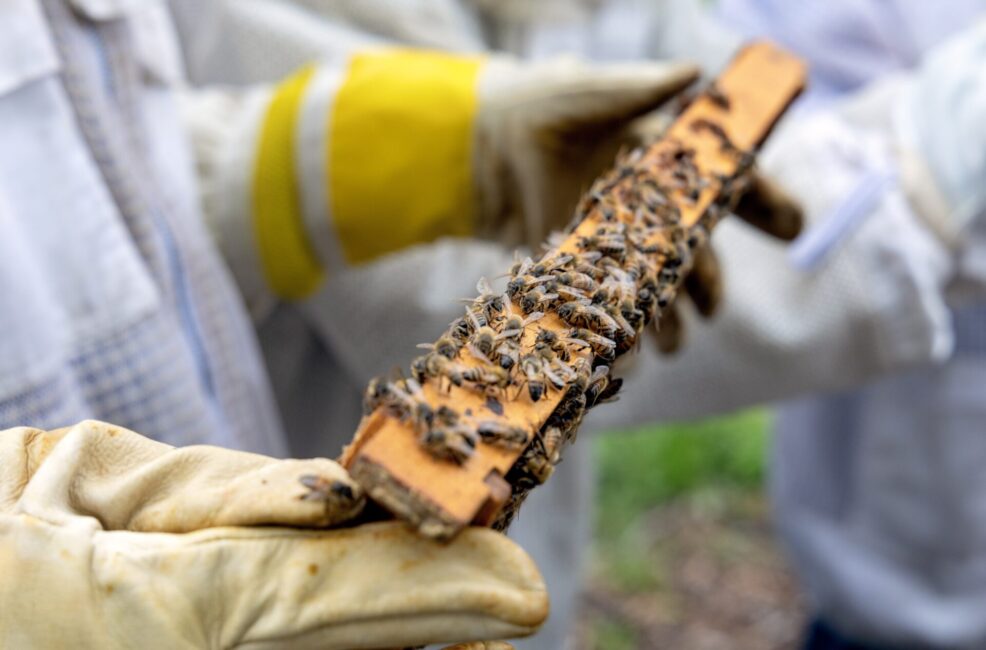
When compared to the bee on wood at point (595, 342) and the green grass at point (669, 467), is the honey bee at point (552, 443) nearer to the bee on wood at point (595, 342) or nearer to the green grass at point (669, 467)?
the bee on wood at point (595, 342)

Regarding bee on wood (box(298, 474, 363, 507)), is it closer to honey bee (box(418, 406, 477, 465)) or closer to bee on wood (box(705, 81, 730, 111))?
honey bee (box(418, 406, 477, 465))

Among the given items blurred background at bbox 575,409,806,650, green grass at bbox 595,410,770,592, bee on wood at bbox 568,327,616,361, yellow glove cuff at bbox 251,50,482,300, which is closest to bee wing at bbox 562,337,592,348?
bee on wood at bbox 568,327,616,361

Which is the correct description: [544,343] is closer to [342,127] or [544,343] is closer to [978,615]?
[342,127]

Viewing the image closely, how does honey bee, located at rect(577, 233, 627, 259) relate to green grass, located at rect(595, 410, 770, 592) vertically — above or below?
above

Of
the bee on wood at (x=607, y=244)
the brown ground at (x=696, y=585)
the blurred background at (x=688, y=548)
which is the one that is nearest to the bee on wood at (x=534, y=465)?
the bee on wood at (x=607, y=244)

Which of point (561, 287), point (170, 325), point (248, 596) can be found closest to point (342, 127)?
point (170, 325)
